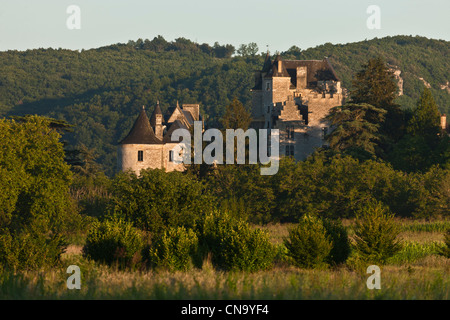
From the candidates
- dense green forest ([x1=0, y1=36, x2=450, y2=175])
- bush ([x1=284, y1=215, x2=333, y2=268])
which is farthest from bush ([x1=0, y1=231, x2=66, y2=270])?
dense green forest ([x1=0, y1=36, x2=450, y2=175])

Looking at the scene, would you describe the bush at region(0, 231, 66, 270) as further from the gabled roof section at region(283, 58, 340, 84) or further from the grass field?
the gabled roof section at region(283, 58, 340, 84)

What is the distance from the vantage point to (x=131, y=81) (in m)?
150

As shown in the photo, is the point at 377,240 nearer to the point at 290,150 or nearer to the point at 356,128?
the point at 356,128

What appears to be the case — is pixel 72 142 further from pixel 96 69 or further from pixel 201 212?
pixel 201 212

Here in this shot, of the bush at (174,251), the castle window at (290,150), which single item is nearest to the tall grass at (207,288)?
the bush at (174,251)

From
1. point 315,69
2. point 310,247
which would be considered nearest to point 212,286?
point 310,247

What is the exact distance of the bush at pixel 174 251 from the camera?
25.0 metres

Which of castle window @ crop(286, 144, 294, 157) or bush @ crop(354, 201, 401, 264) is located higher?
castle window @ crop(286, 144, 294, 157)

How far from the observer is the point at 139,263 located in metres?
25.3

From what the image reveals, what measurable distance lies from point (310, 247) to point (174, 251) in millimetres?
4900

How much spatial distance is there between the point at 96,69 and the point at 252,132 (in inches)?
4285

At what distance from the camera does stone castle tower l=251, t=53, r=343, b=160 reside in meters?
67.1

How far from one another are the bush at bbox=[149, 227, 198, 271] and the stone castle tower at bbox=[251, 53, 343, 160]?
134ft
